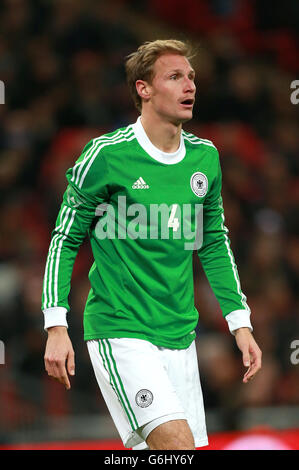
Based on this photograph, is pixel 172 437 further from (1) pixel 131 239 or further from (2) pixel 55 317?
(1) pixel 131 239

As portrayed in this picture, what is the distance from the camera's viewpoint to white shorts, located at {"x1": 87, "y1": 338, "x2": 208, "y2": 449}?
118 inches

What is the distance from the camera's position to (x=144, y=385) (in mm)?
3018

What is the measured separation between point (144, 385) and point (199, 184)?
823 mm

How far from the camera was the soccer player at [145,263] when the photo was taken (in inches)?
121

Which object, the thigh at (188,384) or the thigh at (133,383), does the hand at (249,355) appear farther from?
the thigh at (133,383)

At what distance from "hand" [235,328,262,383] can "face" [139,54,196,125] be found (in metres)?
0.86

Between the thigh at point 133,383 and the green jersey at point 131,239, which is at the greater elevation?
the green jersey at point 131,239

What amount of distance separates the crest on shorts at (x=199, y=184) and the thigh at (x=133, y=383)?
0.63 m

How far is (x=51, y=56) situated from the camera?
7.39 m

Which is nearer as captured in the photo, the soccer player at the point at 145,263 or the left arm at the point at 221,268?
the soccer player at the point at 145,263

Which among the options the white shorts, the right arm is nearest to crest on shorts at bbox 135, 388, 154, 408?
the white shorts

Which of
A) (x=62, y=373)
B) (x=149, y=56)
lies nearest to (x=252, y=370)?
(x=62, y=373)

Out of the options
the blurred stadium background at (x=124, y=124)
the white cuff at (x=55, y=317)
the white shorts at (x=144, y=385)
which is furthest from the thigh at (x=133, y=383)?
the blurred stadium background at (x=124, y=124)
